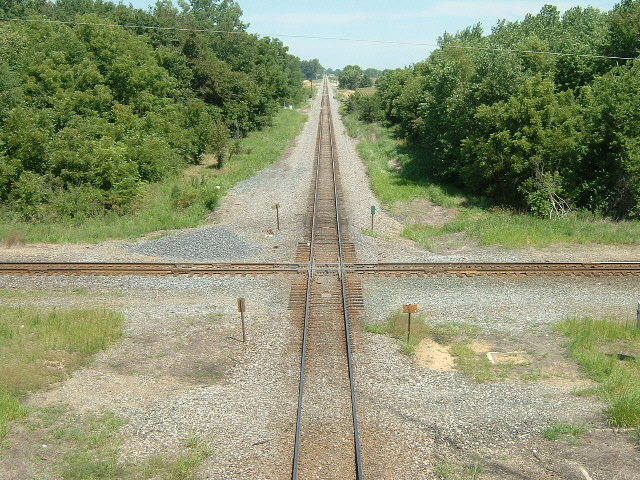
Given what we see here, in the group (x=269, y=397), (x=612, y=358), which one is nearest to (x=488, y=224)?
(x=612, y=358)

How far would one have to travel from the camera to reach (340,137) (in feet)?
174

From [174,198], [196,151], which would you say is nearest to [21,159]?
[174,198]

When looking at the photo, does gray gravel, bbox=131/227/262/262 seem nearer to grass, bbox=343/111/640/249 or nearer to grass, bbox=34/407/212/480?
grass, bbox=343/111/640/249

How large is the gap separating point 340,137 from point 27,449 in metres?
45.2

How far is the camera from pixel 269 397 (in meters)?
11.6

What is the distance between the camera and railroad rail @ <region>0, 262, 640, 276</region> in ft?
61.4

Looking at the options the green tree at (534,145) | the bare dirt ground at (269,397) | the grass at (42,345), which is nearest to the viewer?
the bare dirt ground at (269,397)

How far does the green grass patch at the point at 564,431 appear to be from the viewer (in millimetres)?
10117

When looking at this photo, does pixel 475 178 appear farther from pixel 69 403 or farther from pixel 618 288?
pixel 69 403

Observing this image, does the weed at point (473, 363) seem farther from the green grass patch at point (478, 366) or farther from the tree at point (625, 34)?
the tree at point (625, 34)

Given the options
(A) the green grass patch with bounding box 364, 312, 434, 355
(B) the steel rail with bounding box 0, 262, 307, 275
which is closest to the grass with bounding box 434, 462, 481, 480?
(A) the green grass patch with bounding box 364, 312, 434, 355

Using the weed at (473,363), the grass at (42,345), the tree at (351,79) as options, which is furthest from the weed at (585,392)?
the tree at (351,79)

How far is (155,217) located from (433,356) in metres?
15.1

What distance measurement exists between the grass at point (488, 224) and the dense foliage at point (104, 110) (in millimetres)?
11545
